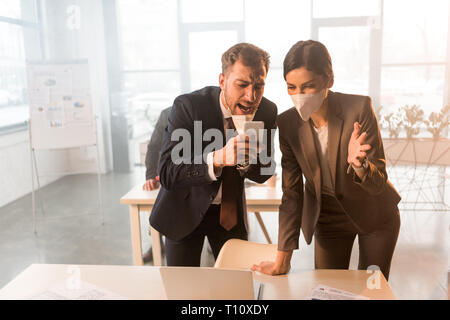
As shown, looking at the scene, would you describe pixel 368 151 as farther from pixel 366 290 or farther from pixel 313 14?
pixel 313 14

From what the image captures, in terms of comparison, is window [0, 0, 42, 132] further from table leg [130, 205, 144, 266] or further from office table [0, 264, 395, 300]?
office table [0, 264, 395, 300]

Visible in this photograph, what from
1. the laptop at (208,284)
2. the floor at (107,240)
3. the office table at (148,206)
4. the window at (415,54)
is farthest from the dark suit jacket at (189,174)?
the window at (415,54)

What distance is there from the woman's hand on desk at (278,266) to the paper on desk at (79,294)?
0.47m

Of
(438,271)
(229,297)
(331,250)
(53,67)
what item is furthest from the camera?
(53,67)

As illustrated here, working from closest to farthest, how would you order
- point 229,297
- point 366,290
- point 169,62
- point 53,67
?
point 229,297 < point 366,290 < point 53,67 < point 169,62

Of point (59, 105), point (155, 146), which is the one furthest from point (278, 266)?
point (59, 105)

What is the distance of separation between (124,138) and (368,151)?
215 inches

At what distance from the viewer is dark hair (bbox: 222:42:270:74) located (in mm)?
1364

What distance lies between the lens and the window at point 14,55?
5242mm

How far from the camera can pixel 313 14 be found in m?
5.67

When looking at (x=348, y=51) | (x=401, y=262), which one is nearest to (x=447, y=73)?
(x=348, y=51)

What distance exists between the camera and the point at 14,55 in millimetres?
5453

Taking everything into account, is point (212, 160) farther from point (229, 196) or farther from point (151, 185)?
point (151, 185)

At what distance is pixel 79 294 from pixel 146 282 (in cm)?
21
